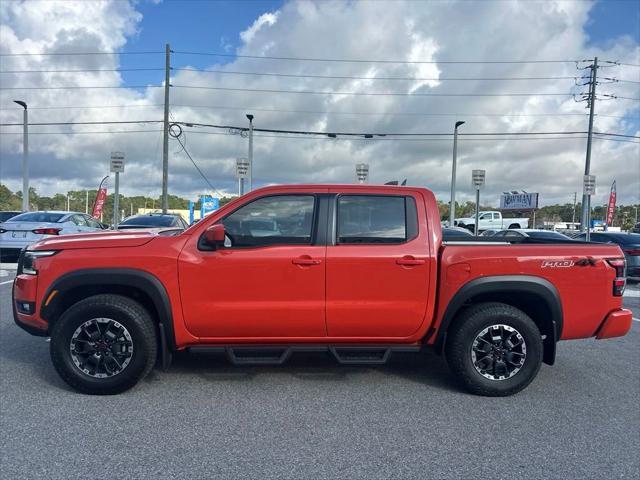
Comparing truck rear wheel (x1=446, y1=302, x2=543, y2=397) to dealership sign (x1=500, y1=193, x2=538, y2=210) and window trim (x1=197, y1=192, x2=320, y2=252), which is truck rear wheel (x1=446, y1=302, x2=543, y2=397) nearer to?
window trim (x1=197, y1=192, x2=320, y2=252)

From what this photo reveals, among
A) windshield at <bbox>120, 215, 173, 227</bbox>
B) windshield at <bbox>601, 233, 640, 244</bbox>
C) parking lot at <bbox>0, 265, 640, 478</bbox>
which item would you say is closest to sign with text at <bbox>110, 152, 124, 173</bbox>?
windshield at <bbox>120, 215, 173, 227</bbox>

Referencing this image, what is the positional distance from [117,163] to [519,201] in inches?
2050

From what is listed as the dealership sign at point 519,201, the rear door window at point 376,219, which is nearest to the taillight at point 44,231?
the rear door window at point 376,219

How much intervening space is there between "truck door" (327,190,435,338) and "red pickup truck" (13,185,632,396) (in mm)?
10

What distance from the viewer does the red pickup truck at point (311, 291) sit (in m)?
4.10

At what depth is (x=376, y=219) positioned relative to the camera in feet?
14.3

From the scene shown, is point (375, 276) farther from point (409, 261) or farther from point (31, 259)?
point (31, 259)

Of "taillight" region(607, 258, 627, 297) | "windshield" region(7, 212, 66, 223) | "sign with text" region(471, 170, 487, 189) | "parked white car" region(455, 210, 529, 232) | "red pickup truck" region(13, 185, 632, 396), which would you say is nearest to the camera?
"red pickup truck" region(13, 185, 632, 396)

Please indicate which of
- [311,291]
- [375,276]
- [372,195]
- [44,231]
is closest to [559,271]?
[375,276]

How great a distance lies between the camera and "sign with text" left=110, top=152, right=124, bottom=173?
42.5 feet

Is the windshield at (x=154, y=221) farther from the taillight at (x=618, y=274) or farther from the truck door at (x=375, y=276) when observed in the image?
the taillight at (x=618, y=274)

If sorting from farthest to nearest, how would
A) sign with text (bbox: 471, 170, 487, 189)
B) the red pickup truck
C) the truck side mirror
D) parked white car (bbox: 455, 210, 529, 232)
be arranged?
parked white car (bbox: 455, 210, 529, 232) → sign with text (bbox: 471, 170, 487, 189) → the red pickup truck → the truck side mirror

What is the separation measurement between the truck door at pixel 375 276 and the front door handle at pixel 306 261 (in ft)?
0.34

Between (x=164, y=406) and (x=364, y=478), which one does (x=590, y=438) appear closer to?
(x=364, y=478)
